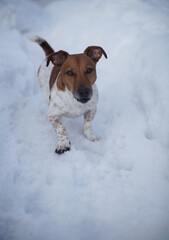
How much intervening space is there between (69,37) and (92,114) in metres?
3.27

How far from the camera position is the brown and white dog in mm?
2496

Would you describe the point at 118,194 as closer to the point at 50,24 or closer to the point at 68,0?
the point at 50,24

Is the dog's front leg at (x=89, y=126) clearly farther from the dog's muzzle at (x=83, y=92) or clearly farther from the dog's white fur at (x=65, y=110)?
the dog's muzzle at (x=83, y=92)

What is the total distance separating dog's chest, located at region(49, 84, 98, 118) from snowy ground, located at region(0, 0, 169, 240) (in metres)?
0.43

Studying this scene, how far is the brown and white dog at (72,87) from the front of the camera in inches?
98.3

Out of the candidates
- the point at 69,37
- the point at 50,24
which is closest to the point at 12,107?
the point at 69,37

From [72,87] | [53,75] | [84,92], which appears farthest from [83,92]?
[53,75]

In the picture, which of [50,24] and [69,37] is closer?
[69,37]

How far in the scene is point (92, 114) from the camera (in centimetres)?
313

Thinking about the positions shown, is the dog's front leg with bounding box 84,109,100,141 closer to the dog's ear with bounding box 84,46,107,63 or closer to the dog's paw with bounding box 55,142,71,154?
the dog's paw with bounding box 55,142,71,154

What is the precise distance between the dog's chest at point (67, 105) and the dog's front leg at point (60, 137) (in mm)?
114

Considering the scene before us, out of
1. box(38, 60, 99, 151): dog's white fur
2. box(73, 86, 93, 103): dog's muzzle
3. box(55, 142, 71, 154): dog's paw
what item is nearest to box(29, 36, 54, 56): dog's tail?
box(38, 60, 99, 151): dog's white fur

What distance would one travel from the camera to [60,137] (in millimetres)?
2947

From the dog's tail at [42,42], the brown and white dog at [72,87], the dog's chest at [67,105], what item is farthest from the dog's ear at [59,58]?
the dog's tail at [42,42]
